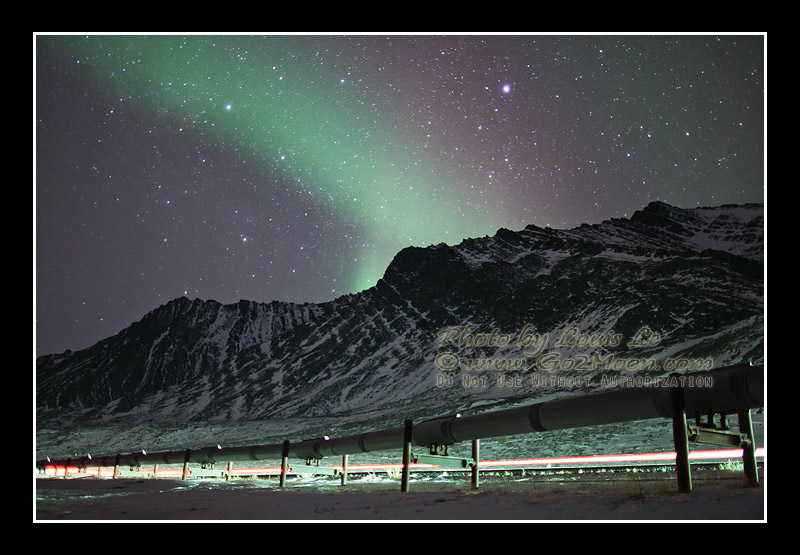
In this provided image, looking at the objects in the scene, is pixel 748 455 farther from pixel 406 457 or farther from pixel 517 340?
pixel 517 340

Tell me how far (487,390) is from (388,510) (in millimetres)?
94457

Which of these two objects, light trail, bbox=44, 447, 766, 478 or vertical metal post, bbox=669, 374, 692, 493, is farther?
light trail, bbox=44, 447, 766, 478

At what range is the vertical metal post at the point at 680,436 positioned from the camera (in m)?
7.62

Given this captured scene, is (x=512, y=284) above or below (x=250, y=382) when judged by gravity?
above

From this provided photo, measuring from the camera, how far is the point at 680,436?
7.68 meters

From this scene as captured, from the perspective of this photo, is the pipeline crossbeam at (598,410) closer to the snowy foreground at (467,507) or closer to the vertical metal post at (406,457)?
the vertical metal post at (406,457)

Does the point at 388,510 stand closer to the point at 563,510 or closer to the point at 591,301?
the point at 563,510

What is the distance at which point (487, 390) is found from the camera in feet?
332

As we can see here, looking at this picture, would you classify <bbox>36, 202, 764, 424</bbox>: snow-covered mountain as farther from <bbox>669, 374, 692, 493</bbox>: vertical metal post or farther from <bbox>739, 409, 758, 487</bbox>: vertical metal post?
<bbox>669, 374, 692, 493</bbox>: vertical metal post

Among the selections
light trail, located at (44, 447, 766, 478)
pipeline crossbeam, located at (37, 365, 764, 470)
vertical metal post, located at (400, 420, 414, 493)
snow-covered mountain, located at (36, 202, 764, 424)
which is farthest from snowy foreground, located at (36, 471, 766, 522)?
snow-covered mountain, located at (36, 202, 764, 424)

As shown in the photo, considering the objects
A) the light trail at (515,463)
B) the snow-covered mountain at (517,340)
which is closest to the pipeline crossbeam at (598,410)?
the light trail at (515,463)

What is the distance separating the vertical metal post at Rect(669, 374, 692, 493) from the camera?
7.62m

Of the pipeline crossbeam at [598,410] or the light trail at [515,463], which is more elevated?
the pipeline crossbeam at [598,410]
